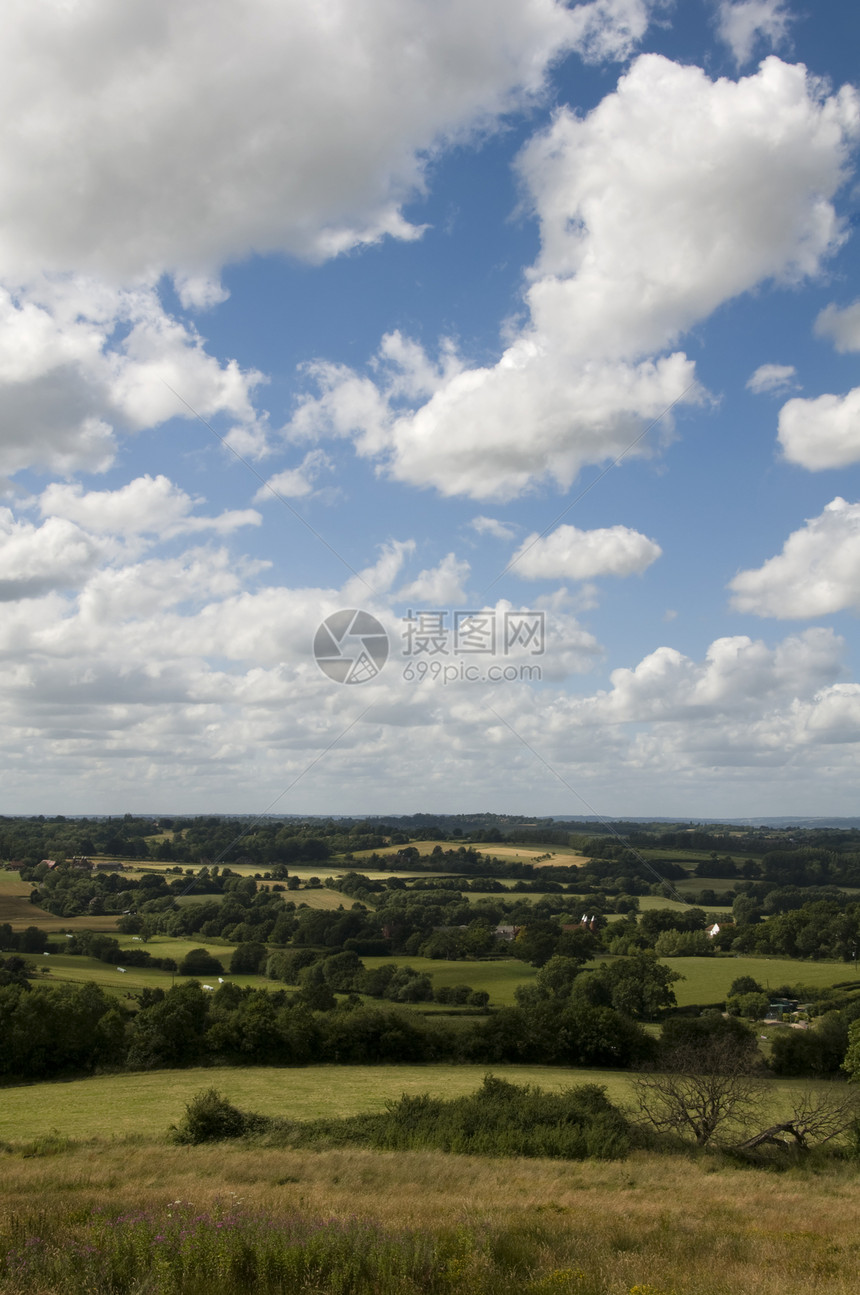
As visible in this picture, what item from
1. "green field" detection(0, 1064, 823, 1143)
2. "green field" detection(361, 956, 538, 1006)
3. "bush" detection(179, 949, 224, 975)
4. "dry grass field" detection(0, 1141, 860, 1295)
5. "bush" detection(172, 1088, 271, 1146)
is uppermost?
"dry grass field" detection(0, 1141, 860, 1295)

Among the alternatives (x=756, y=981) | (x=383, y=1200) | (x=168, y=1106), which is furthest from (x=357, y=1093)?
(x=756, y=981)

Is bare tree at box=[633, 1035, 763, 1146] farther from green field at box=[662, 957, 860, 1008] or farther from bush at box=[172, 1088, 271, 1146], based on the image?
green field at box=[662, 957, 860, 1008]

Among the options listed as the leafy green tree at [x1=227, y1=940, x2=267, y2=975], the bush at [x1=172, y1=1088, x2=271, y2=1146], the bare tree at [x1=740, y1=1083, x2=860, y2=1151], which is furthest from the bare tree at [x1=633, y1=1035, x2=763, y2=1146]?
the leafy green tree at [x1=227, y1=940, x2=267, y2=975]

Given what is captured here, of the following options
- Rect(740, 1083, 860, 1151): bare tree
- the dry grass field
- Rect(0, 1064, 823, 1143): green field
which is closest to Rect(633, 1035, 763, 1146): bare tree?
Rect(740, 1083, 860, 1151): bare tree

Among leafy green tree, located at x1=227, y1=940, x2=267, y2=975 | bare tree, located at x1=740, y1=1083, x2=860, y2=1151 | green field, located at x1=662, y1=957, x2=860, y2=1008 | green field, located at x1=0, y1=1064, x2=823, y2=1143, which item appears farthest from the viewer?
leafy green tree, located at x1=227, y1=940, x2=267, y2=975

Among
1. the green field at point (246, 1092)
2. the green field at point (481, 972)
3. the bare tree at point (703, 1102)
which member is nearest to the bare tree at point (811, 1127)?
the bare tree at point (703, 1102)

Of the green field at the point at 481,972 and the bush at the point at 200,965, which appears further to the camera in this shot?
the bush at the point at 200,965

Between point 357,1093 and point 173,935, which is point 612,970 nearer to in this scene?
point 357,1093

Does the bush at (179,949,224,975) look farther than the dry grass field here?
Yes

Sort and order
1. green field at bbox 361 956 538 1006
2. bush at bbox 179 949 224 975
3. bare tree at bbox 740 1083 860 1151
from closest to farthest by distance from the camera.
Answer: bare tree at bbox 740 1083 860 1151
green field at bbox 361 956 538 1006
bush at bbox 179 949 224 975

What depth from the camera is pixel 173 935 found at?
85.6m

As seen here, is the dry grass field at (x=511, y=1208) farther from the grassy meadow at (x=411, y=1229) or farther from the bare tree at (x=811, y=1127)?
the bare tree at (x=811, y=1127)

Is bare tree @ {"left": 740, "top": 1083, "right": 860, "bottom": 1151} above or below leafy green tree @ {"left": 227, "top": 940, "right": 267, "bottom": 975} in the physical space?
above

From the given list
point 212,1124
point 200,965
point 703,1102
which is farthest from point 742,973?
point 212,1124
